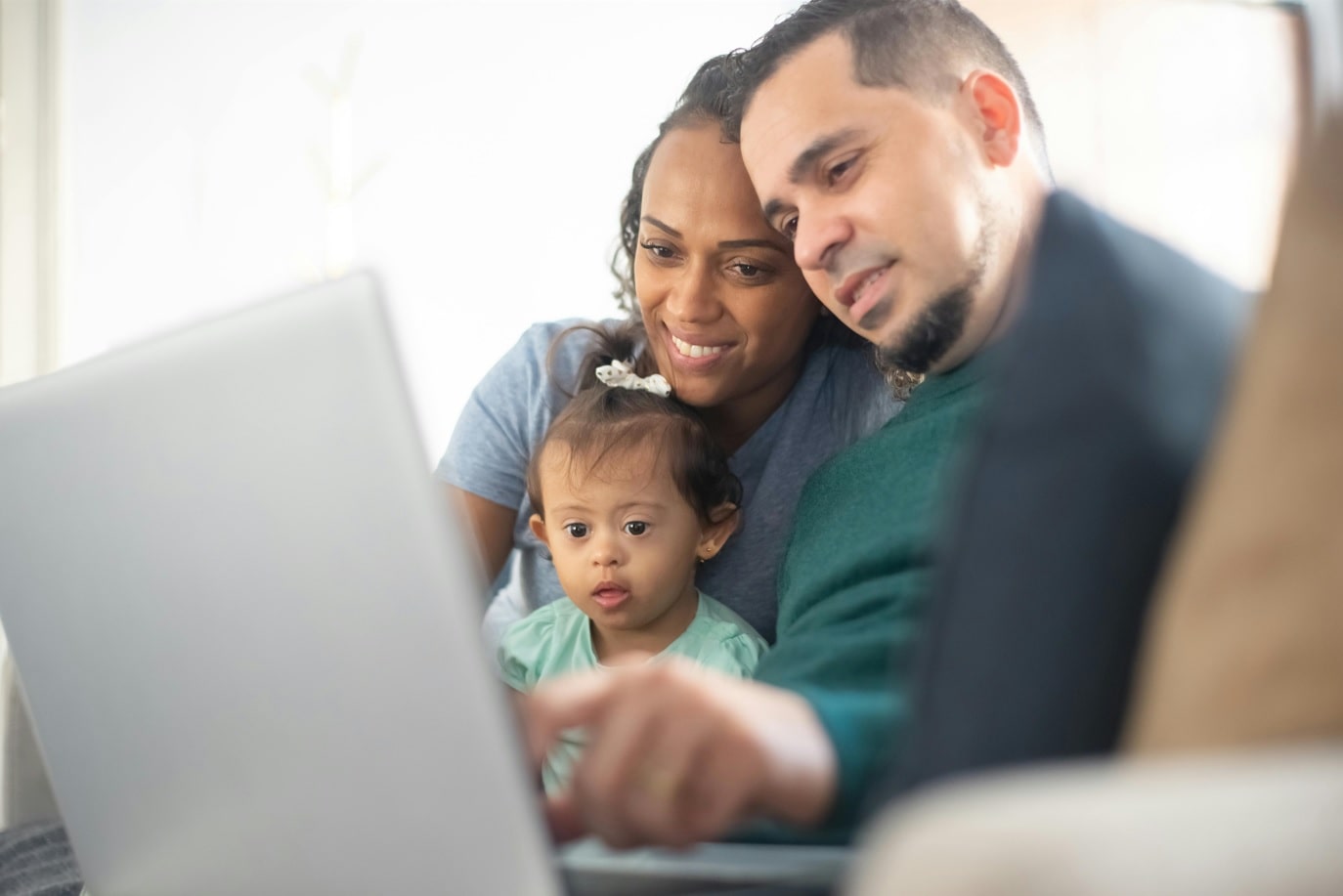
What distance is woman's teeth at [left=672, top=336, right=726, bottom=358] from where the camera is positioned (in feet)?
5.57

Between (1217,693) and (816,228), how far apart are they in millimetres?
990

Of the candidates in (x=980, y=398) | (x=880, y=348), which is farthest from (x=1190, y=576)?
(x=880, y=348)

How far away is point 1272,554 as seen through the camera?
1.63ft

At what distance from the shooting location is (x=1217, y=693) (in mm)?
491

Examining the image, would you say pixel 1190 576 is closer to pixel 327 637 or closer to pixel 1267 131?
pixel 327 637

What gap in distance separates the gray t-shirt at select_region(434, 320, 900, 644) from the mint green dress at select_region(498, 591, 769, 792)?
56mm

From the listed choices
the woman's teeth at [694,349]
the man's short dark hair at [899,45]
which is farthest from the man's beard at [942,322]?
the woman's teeth at [694,349]

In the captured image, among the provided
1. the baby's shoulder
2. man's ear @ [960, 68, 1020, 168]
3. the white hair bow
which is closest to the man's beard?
man's ear @ [960, 68, 1020, 168]

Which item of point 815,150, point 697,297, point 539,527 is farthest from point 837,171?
point 539,527

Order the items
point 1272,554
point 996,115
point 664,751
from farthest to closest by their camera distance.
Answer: point 996,115 < point 664,751 < point 1272,554

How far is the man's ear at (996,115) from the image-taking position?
56.3 inches

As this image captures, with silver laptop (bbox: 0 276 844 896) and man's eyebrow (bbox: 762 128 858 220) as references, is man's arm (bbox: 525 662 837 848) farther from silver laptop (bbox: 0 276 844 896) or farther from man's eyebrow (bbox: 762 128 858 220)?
man's eyebrow (bbox: 762 128 858 220)

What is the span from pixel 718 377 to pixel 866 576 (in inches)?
26.7

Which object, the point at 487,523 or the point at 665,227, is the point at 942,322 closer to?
the point at 665,227
